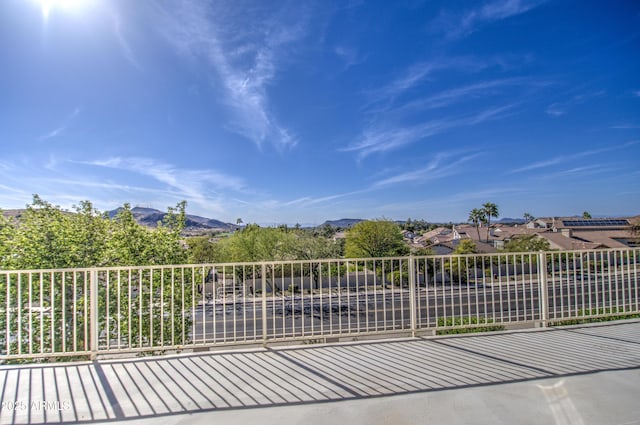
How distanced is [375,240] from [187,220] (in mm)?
20795

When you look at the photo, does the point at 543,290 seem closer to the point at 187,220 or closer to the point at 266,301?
the point at 266,301

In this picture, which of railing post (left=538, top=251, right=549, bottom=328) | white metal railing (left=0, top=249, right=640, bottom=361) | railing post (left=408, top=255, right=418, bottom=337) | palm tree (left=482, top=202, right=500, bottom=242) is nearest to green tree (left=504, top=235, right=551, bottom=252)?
palm tree (left=482, top=202, right=500, bottom=242)

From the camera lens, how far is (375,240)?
91.1 feet

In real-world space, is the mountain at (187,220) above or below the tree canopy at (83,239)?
above

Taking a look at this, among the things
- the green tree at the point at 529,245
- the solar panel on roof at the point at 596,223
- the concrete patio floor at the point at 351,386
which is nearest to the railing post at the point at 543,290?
the concrete patio floor at the point at 351,386

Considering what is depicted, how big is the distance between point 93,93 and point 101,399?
11271 mm

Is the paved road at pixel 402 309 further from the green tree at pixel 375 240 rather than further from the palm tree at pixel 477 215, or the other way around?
the palm tree at pixel 477 215

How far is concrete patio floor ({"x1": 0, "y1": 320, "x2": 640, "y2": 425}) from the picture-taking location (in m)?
1.91

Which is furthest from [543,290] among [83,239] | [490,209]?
[490,209]

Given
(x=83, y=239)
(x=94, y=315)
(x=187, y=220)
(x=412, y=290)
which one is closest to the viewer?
(x=94, y=315)

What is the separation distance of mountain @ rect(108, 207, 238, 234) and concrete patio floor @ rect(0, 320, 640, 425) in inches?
269

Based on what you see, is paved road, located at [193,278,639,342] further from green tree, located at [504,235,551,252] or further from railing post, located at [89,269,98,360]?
green tree, located at [504,235,551,252]

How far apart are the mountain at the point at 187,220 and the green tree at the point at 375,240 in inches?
563

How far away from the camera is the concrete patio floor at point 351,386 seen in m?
1.91
